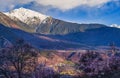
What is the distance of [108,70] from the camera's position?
4731 cm

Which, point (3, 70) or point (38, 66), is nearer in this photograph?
point (3, 70)

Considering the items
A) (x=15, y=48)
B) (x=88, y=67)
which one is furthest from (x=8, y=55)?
(x=88, y=67)

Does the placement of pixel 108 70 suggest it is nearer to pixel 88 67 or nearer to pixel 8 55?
pixel 88 67

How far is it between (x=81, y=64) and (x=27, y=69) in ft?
26.6

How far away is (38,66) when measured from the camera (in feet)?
165

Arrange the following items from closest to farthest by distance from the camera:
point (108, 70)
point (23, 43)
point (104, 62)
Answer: point (23, 43) < point (108, 70) < point (104, 62)

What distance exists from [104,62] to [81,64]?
3.28m

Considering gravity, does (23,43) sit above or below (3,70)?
above

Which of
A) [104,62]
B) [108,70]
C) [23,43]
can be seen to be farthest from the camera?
[104,62]

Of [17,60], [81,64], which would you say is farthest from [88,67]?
[17,60]

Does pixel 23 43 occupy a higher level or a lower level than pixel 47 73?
higher

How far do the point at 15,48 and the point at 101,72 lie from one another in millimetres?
11770

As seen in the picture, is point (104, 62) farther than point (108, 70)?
Yes

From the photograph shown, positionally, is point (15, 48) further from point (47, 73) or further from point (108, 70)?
point (108, 70)
